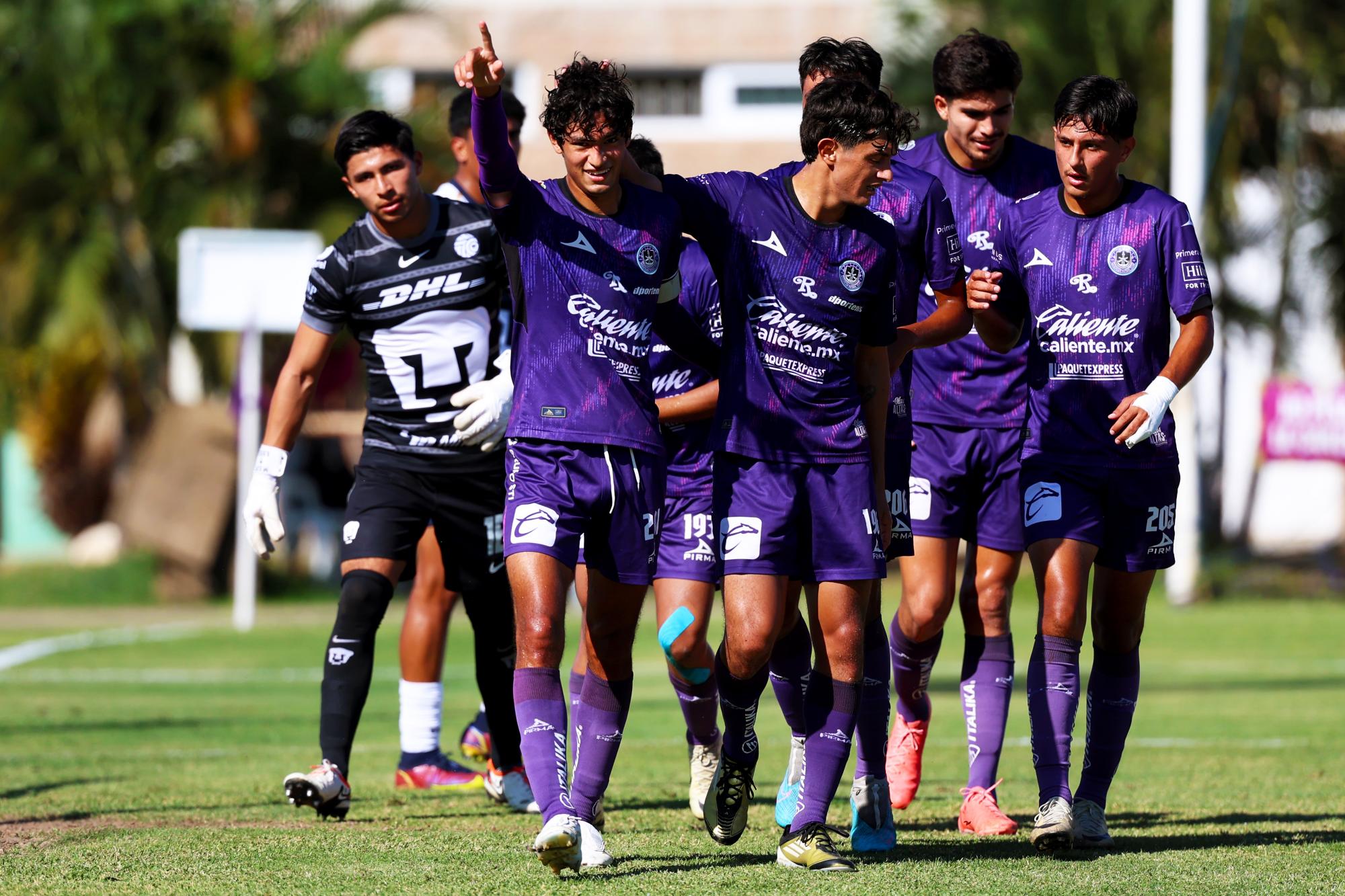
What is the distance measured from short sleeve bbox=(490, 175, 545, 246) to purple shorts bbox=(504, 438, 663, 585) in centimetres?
65

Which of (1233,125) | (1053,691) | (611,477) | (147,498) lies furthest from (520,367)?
(1233,125)

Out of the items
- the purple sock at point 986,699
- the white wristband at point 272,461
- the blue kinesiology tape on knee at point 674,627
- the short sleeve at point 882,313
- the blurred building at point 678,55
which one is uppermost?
the blurred building at point 678,55

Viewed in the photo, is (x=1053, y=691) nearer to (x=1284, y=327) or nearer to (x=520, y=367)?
(x=520, y=367)

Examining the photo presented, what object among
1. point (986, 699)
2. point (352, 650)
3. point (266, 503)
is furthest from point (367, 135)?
point (986, 699)

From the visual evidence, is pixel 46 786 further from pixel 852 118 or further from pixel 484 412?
pixel 852 118

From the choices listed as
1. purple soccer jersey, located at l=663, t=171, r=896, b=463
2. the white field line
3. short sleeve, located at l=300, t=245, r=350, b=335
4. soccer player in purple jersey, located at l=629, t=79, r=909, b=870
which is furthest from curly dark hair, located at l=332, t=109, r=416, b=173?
the white field line

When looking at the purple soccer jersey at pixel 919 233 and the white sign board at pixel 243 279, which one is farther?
the white sign board at pixel 243 279

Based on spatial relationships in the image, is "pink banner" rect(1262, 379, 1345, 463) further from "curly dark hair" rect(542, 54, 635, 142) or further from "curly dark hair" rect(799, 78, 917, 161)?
"curly dark hair" rect(542, 54, 635, 142)

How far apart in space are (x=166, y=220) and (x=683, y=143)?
1080 cm

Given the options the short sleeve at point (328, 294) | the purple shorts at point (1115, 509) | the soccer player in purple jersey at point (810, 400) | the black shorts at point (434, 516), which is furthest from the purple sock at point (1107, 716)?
the short sleeve at point (328, 294)

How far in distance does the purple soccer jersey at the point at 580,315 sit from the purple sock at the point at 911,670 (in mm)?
1913

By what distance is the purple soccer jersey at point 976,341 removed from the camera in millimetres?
7152

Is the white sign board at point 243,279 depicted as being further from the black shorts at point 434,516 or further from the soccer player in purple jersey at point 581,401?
the soccer player in purple jersey at point 581,401

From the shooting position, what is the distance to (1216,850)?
20.3 ft
